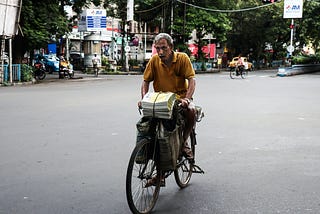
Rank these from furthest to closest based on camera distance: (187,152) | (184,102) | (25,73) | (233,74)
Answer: (233,74) → (25,73) → (187,152) → (184,102)

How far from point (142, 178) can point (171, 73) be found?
1170 mm

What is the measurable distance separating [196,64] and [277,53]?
21.3 meters

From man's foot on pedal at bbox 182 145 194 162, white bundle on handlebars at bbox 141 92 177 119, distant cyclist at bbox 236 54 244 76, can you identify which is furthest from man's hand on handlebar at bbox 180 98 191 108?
distant cyclist at bbox 236 54 244 76

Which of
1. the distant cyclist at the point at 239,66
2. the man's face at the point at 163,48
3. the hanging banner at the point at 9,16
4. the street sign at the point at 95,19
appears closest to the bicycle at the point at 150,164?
the man's face at the point at 163,48

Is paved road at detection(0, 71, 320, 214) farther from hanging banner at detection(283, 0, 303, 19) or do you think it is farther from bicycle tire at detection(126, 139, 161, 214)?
hanging banner at detection(283, 0, 303, 19)

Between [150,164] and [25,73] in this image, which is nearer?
[150,164]

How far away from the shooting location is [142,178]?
4.23 m

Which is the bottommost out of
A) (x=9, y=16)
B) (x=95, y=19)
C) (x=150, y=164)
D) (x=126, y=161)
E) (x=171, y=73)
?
(x=126, y=161)

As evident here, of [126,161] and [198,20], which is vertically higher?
[198,20]

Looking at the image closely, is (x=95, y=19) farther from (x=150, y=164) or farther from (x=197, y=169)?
(x=150, y=164)

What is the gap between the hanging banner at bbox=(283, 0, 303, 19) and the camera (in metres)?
34.1

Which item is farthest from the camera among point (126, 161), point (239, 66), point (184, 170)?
point (239, 66)

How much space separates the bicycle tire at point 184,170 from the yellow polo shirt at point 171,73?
701 mm

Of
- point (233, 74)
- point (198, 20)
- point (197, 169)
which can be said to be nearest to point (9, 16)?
point (233, 74)
